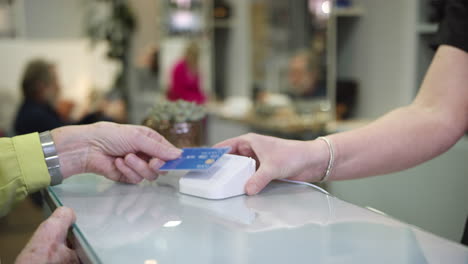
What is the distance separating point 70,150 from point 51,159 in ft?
0.15

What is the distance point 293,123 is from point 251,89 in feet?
2.99

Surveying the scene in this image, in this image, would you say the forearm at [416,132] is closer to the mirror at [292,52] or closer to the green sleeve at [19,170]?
the green sleeve at [19,170]

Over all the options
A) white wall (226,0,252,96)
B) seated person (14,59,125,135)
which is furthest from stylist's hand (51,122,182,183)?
white wall (226,0,252,96)

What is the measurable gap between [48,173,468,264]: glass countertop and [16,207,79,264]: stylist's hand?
0.02 m

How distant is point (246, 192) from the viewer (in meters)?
0.92

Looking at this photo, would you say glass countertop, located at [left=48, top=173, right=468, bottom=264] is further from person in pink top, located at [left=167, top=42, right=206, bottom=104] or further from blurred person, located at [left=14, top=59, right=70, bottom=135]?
person in pink top, located at [left=167, top=42, right=206, bottom=104]

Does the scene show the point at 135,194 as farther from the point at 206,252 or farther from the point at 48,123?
the point at 48,123

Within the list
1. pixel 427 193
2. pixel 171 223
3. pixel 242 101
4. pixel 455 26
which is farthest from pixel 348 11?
pixel 171 223

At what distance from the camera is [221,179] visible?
897mm

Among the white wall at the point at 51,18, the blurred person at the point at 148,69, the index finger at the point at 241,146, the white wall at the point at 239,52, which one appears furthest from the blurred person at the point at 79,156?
the white wall at the point at 51,18

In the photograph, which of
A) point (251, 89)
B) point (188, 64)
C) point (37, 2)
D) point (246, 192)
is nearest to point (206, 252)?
point (246, 192)

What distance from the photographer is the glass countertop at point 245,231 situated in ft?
2.05

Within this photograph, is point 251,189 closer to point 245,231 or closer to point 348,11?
point 245,231

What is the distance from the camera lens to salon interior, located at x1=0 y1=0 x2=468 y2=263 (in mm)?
687
